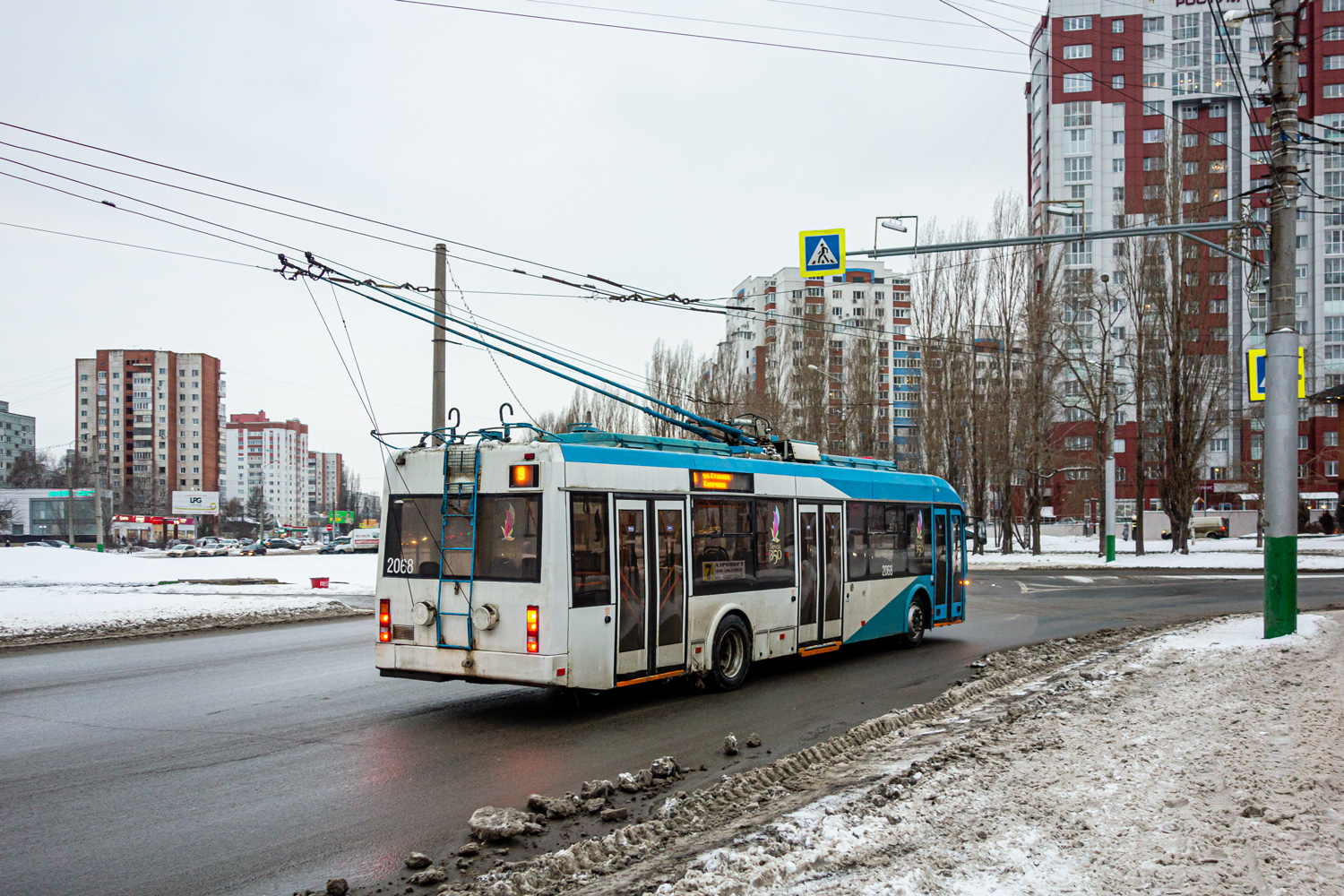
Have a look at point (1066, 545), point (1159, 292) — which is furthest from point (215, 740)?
point (1066, 545)

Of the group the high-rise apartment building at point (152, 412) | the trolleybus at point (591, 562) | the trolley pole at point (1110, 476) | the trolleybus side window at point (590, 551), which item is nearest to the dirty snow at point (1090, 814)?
the trolleybus at point (591, 562)

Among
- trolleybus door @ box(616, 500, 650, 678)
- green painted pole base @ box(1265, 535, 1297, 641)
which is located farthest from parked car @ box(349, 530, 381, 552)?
green painted pole base @ box(1265, 535, 1297, 641)

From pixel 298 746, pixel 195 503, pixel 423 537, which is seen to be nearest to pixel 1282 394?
pixel 423 537

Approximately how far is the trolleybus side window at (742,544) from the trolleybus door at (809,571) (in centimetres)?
26

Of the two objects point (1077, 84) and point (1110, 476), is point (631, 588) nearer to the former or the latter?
point (1110, 476)

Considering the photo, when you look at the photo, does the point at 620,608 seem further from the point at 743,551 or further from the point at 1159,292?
the point at 1159,292

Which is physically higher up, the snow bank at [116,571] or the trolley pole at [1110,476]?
the trolley pole at [1110,476]

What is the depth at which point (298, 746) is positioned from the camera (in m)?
7.79

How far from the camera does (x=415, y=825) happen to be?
5789 millimetres

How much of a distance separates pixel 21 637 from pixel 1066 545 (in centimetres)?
5045

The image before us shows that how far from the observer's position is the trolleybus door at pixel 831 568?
40.4 ft

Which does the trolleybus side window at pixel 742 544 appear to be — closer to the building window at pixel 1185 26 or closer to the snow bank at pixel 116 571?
the snow bank at pixel 116 571

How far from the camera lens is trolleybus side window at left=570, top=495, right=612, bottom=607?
8.75 m

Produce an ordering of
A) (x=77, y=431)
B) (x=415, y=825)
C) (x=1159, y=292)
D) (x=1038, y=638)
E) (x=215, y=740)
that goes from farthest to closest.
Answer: (x=77, y=431), (x=1159, y=292), (x=1038, y=638), (x=215, y=740), (x=415, y=825)
